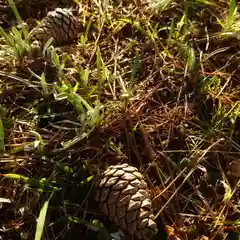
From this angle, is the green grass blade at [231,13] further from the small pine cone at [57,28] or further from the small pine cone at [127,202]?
the small pine cone at [127,202]

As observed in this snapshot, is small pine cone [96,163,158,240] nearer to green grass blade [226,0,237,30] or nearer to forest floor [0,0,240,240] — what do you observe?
forest floor [0,0,240,240]

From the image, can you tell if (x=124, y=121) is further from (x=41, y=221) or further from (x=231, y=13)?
(x=231, y=13)

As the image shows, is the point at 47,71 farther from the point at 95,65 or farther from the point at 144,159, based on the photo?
the point at 144,159

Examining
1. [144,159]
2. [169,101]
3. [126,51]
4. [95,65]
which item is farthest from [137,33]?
[144,159]

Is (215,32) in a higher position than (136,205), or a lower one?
higher

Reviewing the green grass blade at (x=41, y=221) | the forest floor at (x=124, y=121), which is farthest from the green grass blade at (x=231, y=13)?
the green grass blade at (x=41, y=221)

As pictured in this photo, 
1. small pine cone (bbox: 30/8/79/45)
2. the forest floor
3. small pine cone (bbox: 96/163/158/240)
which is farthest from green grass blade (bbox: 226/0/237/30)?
small pine cone (bbox: 96/163/158/240)
